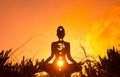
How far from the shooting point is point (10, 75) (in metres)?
7.01

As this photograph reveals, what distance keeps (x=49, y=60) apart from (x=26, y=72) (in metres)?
0.88

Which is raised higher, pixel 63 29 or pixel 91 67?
pixel 63 29

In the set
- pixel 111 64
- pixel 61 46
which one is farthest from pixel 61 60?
pixel 111 64

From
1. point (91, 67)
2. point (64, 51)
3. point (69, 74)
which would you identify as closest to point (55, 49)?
point (64, 51)

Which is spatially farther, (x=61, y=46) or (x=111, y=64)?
(x=61, y=46)

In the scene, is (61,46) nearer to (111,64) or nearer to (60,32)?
(60,32)

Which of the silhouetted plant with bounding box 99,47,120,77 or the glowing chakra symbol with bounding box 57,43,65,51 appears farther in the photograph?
the glowing chakra symbol with bounding box 57,43,65,51

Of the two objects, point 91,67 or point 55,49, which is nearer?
point 91,67

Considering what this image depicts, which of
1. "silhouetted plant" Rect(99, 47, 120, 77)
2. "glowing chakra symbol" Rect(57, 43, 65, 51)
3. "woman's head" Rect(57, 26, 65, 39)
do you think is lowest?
"silhouetted plant" Rect(99, 47, 120, 77)

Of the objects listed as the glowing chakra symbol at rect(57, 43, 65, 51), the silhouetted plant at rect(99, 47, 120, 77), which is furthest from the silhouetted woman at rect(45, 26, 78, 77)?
the silhouetted plant at rect(99, 47, 120, 77)

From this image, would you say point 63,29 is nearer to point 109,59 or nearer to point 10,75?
point 109,59

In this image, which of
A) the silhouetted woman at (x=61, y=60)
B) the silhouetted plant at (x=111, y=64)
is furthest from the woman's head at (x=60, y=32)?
the silhouetted plant at (x=111, y=64)

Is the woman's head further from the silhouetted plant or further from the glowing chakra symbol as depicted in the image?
the silhouetted plant

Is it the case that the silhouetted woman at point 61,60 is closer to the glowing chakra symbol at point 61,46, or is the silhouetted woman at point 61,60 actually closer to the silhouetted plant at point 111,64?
the glowing chakra symbol at point 61,46
